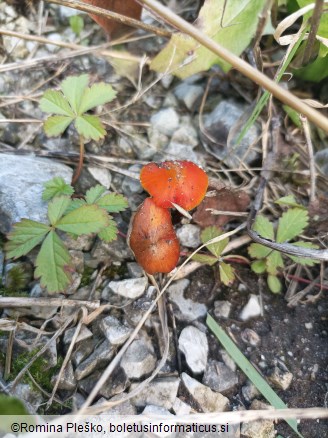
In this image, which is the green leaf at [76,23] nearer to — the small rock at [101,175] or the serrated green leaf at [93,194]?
the small rock at [101,175]

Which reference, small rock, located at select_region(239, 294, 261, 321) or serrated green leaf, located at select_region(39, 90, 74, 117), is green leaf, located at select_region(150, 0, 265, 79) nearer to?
serrated green leaf, located at select_region(39, 90, 74, 117)

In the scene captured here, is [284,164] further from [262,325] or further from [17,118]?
[17,118]

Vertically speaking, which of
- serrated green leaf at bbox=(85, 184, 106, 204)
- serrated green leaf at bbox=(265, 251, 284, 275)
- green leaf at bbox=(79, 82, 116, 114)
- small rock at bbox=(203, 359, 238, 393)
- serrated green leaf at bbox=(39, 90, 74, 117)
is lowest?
small rock at bbox=(203, 359, 238, 393)

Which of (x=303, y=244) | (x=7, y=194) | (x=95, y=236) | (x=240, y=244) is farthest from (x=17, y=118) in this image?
(x=303, y=244)

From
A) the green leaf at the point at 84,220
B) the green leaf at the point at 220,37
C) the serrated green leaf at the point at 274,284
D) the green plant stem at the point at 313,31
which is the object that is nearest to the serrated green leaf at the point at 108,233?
the green leaf at the point at 84,220

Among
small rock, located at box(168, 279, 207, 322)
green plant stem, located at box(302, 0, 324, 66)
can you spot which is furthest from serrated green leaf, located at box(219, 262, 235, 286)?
green plant stem, located at box(302, 0, 324, 66)

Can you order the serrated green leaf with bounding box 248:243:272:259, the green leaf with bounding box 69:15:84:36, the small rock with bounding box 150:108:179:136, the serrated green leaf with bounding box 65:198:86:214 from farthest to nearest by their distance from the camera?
the green leaf with bounding box 69:15:84:36 < the small rock with bounding box 150:108:179:136 < the serrated green leaf with bounding box 248:243:272:259 < the serrated green leaf with bounding box 65:198:86:214
